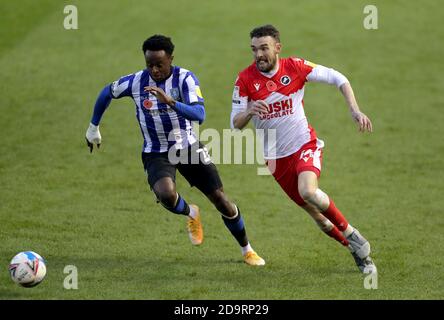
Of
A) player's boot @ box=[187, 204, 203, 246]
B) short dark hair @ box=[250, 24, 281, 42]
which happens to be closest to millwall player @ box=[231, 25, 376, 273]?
short dark hair @ box=[250, 24, 281, 42]

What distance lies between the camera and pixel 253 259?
37.0ft

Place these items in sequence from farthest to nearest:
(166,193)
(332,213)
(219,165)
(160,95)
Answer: (219,165) → (166,193) → (332,213) → (160,95)

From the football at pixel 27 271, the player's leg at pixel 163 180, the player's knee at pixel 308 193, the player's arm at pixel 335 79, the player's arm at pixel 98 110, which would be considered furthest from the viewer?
the player's arm at pixel 98 110

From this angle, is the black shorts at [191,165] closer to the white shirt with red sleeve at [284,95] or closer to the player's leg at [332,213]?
the white shirt with red sleeve at [284,95]

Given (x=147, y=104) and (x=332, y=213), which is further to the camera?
(x=147, y=104)

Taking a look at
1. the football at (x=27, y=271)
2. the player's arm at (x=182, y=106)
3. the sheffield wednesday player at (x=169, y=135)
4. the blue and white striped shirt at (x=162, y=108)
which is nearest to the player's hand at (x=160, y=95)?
the player's arm at (x=182, y=106)

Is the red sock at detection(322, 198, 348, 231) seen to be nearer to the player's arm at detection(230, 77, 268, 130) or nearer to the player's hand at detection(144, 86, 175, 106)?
the player's arm at detection(230, 77, 268, 130)

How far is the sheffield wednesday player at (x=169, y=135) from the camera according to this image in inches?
425

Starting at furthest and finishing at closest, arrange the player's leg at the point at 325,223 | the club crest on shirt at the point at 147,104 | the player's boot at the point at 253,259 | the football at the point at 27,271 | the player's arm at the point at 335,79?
the player's boot at the point at 253,259, the club crest on shirt at the point at 147,104, the player's leg at the point at 325,223, the player's arm at the point at 335,79, the football at the point at 27,271

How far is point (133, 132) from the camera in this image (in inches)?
749

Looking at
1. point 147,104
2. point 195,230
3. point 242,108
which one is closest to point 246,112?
point 242,108

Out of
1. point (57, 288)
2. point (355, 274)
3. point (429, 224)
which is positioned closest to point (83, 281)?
point (57, 288)

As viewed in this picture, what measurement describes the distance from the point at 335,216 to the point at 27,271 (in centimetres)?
377

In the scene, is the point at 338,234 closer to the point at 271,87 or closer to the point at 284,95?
the point at 284,95
